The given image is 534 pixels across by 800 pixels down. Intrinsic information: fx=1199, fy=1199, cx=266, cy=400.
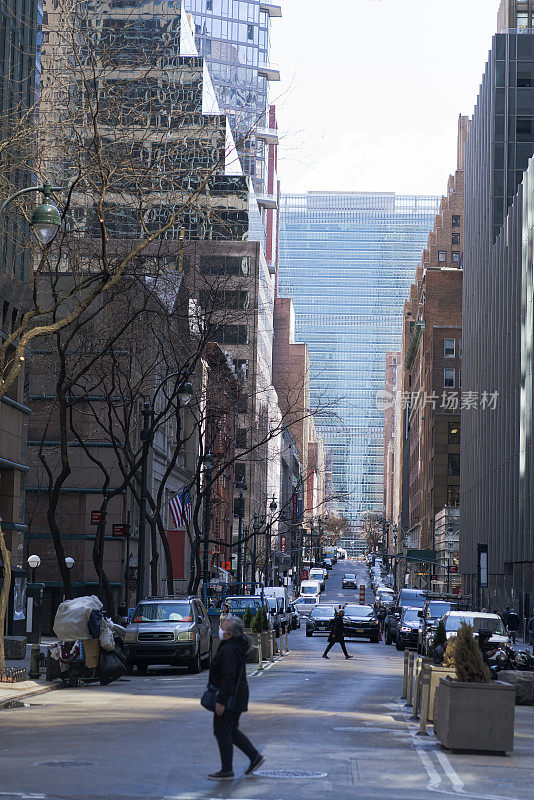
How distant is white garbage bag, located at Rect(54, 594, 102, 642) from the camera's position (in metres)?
24.8

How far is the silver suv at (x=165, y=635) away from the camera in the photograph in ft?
97.1

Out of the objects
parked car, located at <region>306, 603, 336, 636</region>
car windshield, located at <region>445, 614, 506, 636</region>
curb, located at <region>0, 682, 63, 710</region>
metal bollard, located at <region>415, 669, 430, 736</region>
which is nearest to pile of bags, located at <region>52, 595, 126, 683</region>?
curb, located at <region>0, 682, 63, 710</region>

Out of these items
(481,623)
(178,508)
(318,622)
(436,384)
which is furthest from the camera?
(436,384)

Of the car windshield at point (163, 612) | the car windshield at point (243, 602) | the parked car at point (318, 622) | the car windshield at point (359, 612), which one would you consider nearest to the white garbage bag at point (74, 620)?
the car windshield at point (163, 612)

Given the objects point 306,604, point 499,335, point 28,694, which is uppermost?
point 499,335

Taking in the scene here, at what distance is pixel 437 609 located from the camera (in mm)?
44031

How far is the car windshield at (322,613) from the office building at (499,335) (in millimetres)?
9190

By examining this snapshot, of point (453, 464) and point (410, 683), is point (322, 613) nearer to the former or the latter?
point (410, 683)

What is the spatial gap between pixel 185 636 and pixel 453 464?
97897 mm

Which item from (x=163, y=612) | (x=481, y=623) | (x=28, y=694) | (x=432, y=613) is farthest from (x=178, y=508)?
(x=28, y=694)

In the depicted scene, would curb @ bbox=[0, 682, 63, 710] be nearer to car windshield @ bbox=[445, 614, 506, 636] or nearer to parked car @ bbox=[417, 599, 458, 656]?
car windshield @ bbox=[445, 614, 506, 636]

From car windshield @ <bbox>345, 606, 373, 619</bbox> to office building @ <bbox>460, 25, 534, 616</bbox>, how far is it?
11.1 meters

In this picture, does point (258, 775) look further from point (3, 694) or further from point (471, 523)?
point (471, 523)

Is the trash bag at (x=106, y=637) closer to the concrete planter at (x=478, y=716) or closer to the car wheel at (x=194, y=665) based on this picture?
the car wheel at (x=194, y=665)
